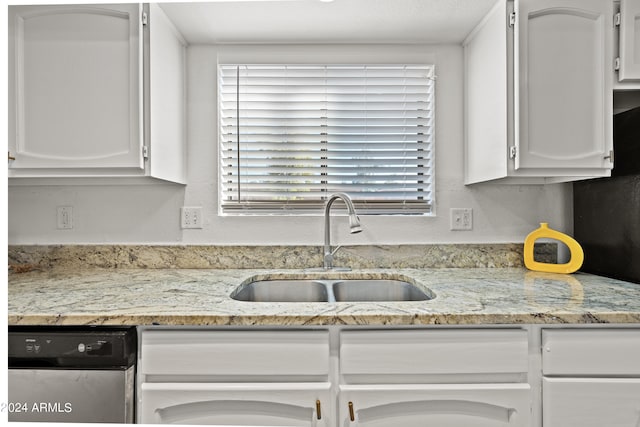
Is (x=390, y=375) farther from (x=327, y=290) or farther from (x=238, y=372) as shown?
(x=327, y=290)

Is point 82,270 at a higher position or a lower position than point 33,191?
lower

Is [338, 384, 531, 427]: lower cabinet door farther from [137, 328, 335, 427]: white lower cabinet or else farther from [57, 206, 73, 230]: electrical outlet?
[57, 206, 73, 230]: electrical outlet

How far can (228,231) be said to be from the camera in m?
1.99

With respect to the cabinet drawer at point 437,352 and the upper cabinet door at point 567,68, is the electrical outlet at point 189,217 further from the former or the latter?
the upper cabinet door at point 567,68

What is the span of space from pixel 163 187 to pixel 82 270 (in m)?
0.52

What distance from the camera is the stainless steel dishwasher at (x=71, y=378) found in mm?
1120

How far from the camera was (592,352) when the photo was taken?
114cm

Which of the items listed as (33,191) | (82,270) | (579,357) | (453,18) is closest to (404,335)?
(579,357)

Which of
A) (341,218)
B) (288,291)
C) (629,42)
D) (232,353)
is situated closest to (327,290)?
(288,291)

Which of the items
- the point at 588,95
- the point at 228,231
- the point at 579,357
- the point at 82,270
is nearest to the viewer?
the point at 579,357

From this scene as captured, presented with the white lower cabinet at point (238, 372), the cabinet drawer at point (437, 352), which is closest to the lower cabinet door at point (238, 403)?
the white lower cabinet at point (238, 372)

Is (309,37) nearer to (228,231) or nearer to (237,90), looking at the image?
(237,90)

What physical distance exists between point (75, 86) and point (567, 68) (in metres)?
1.85

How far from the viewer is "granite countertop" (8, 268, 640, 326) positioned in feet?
3.67
